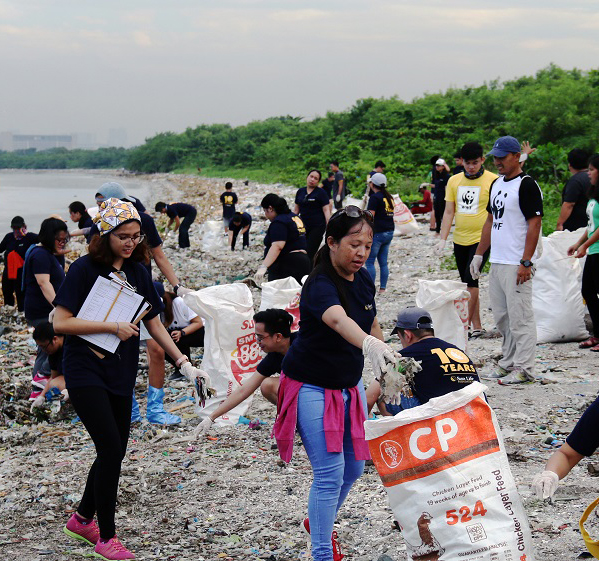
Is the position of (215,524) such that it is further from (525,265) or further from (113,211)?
(525,265)

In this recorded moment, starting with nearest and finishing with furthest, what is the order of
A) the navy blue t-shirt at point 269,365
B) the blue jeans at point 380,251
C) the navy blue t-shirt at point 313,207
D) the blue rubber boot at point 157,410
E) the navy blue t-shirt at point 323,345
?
1. the navy blue t-shirt at point 323,345
2. the navy blue t-shirt at point 269,365
3. the blue rubber boot at point 157,410
4. the blue jeans at point 380,251
5. the navy blue t-shirt at point 313,207

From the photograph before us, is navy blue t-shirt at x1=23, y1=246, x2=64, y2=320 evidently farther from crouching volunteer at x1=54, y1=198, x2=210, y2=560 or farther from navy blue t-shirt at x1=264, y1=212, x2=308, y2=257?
crouching volunteer at x1=54, y1=198, x2=210, y2=560

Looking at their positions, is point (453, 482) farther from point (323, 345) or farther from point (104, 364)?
point (104, 364)

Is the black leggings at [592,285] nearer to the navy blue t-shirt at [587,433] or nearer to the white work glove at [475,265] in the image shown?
the white work glove at [475,265]

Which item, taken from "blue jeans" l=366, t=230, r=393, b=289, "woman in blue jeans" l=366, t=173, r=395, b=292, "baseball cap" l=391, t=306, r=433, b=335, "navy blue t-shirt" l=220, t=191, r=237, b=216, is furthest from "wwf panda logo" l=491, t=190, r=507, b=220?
"navy blue t-shirt" l=220, t=191, r=237, b=216

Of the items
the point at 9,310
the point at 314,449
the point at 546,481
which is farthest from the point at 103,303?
the point at 9,310

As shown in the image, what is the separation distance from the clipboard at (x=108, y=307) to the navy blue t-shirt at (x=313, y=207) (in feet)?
21.8

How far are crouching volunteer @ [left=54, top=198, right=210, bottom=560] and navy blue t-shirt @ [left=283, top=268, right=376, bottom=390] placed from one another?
89 centimetres

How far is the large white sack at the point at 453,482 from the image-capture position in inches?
110

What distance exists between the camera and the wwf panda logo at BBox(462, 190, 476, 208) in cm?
722

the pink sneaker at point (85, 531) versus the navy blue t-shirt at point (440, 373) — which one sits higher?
the navy blue t-shirt at point (440, 373)

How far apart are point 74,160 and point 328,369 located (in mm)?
154193

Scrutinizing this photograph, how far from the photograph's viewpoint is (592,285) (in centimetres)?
674

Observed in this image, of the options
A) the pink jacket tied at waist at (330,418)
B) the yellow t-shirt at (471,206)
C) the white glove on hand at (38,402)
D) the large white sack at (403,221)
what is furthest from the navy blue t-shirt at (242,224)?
the pink jacket tied at waist at (330,418)
